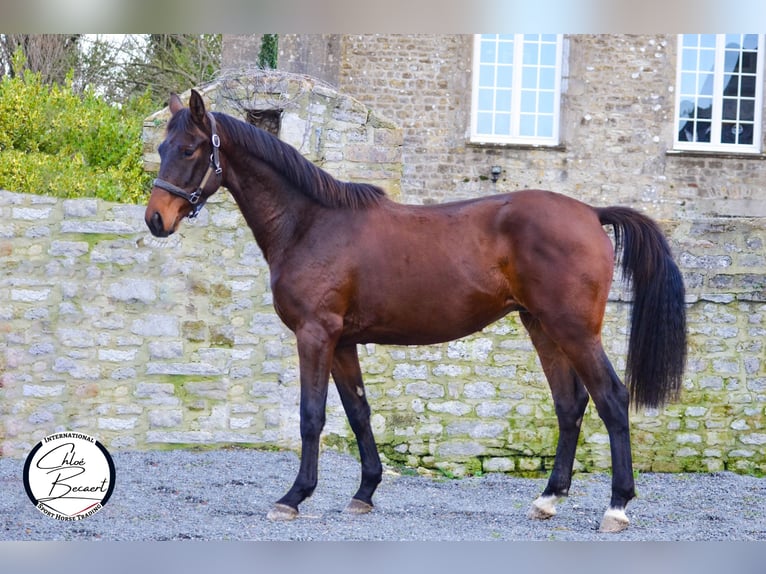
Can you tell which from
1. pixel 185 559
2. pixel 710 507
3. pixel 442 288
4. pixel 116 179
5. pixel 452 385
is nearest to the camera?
pixel 185 559

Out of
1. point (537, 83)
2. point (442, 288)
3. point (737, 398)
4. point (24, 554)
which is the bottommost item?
point (24, 554)

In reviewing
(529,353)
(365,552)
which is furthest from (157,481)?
(529,353)

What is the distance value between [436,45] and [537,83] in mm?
1324

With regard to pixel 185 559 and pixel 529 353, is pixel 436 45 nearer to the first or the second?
pixel 529 353

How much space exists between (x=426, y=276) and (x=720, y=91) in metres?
9.21

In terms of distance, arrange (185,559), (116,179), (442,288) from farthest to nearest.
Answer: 1. (116,179)
2. (442,288)
3. (185,559)

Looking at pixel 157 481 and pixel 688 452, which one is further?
pixel 688 452

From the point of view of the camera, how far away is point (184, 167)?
164 inches

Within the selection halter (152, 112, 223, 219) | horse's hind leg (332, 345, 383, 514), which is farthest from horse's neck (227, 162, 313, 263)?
horse's hind leg (332, 345, 383, 514)

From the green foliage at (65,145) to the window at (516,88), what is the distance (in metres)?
4.16

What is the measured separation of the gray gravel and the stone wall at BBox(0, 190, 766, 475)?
0.60ft

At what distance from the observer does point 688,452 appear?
19.5ft

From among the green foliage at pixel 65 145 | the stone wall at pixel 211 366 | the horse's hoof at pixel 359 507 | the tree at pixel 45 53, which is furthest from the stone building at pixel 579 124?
the horse's hoof at pixel 359 507

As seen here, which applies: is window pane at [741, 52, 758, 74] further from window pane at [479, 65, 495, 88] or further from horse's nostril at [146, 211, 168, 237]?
horse's nostril at [146, 211, 168, 237]
